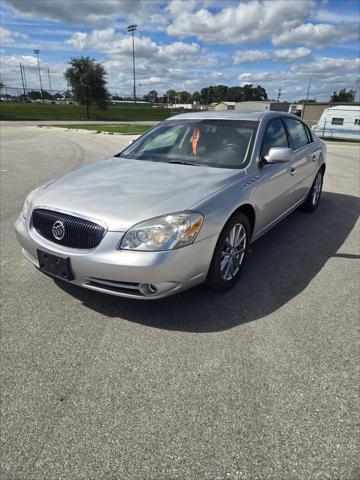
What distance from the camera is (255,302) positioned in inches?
126

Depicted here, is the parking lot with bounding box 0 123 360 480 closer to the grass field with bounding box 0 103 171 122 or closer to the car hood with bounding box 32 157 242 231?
the car hood with bounding box 32 157 242 231

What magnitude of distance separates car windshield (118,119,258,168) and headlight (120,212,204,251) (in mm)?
1119

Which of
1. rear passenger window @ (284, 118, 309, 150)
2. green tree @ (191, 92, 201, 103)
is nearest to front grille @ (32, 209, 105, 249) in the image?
rear passenger window @ (284, 118, 309, 150)

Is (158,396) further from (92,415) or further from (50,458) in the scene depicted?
(50,458)

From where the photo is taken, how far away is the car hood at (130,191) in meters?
2.67

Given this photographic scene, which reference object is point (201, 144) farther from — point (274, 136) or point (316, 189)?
point (316, 189)

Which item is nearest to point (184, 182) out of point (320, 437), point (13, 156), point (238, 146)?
point (238, 146)

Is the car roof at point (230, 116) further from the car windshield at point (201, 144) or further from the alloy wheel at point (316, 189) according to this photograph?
the alloy wheel at point (316, 189)

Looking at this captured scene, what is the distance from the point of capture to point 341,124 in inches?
1123

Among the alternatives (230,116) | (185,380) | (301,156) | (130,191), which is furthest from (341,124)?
(185,380)

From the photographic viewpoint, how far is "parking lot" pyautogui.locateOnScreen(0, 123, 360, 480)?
5.87 feet

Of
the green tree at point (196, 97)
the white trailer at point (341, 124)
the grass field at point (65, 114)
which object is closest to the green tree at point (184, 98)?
the green tree at point (196, 97)

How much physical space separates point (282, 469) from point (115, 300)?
1874 mm

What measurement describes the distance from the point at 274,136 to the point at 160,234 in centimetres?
229
